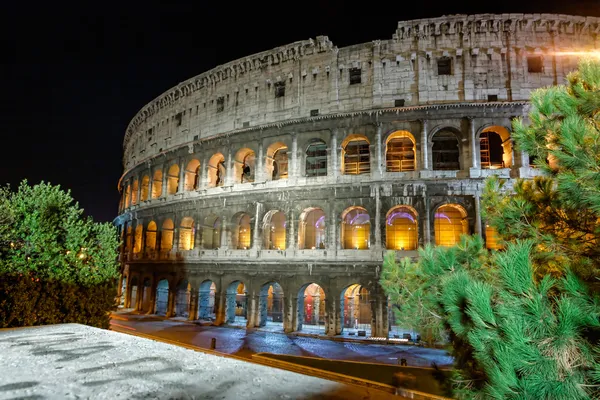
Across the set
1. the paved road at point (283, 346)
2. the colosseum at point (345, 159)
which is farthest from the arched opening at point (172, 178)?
the paved road at point (283, 346)

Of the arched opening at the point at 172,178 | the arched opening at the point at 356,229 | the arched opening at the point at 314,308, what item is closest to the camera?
the arched opening at the point at 356,229

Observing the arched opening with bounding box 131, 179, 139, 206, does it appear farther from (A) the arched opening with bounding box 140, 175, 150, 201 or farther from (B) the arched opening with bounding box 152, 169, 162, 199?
(B) the arched opening with bounding box 152, 169, 162, 199

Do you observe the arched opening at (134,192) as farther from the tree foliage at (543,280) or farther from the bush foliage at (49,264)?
the tree foliage at (543,280)

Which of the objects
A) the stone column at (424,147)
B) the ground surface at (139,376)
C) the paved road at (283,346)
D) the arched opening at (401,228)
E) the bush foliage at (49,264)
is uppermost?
the stone column at (424,147)

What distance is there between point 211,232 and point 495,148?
19.9 m

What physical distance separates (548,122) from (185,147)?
24914mm

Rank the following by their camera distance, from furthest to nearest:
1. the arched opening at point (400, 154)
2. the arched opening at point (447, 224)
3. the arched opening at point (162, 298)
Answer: the arched opening at point (162, 298), the arched opening at point (400, 154), the arched opening at point (447, 224)

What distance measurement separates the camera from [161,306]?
26297 millimetres

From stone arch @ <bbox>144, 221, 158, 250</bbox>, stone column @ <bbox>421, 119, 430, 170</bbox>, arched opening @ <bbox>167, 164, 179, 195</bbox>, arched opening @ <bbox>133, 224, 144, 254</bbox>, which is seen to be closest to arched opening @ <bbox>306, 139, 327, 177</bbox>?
stone column @ <bbox>421, 119, 430, 170</bbox>

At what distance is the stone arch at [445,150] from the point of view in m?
20.5

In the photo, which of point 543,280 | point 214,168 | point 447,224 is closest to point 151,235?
point 214,168

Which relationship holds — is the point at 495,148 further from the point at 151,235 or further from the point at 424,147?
the point at 151,235

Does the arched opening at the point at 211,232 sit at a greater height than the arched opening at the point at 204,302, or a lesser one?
greater

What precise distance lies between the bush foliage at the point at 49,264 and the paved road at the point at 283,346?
226 inches
